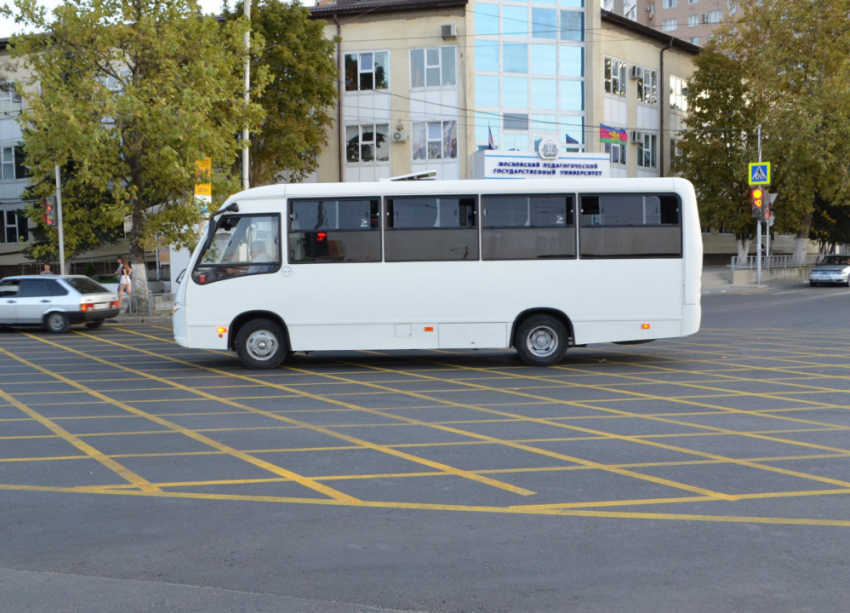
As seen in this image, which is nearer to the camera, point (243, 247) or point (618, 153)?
point (243, 247)

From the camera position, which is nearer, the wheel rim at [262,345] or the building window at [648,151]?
the wheel rim at [262,345]

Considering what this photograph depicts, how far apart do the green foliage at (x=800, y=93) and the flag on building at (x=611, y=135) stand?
6768 millimetres

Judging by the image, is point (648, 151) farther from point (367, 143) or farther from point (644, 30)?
point (367, 143)

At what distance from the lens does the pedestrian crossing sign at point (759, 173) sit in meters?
38.7

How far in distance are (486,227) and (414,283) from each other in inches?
56.2

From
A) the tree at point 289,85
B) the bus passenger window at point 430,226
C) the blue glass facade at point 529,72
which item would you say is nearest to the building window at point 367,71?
the tree at point 289,85

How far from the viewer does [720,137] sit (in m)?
48.0

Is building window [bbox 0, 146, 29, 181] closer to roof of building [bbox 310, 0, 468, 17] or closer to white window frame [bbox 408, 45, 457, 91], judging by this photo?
roof of building [bbox 310, 0, 468, 17]

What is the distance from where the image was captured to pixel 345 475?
6.95 metres

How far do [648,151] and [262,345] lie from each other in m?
38.1

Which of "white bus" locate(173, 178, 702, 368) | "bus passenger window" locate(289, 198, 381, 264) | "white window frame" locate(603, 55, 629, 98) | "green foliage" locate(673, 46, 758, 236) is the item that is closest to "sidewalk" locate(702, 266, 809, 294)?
"green foliage" locate(673, 46, 758, 236)

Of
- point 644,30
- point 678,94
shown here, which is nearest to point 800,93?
point 678,94

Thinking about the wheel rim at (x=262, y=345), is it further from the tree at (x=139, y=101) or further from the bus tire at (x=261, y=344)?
the tree at (x=139, y=101)

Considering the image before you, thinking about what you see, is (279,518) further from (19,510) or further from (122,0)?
(122,0)
